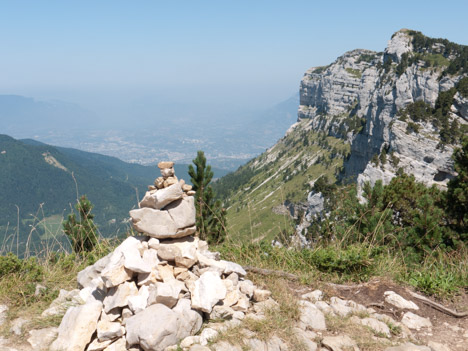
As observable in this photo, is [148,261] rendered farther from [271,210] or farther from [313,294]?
[271,210]

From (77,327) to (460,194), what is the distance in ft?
49.1

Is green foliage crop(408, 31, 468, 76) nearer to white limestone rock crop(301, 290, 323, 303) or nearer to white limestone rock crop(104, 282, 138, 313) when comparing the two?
white limestone rock crop(301, 290, 323, 303)

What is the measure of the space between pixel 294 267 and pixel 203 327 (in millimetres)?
3113

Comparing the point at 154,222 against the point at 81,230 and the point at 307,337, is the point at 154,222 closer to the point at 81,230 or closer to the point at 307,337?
the point at 307,337

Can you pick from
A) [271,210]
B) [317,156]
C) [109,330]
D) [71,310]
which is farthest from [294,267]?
[317,156]

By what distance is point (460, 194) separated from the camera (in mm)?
13406

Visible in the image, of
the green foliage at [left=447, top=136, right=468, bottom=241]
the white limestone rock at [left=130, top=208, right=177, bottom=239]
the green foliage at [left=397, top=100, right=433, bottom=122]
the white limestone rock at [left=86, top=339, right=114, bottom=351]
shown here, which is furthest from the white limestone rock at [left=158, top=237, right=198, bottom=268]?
the green foliage at [left=397, top=100, right=433, bottom=122]

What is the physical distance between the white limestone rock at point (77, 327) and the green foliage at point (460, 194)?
46.5 ft

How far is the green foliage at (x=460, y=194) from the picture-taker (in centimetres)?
1340

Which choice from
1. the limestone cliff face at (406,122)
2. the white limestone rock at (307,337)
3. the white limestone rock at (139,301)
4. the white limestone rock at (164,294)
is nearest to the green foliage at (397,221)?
the white limestone rock at (307,337)

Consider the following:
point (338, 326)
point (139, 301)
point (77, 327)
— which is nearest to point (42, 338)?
point (77, 327)

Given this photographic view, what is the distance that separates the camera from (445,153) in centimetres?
8894

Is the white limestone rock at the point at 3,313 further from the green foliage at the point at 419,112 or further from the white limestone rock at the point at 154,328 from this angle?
the green foliage at the point at 419,112

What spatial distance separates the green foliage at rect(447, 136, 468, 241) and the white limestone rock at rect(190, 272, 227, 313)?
Result: 12.1m
